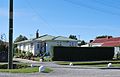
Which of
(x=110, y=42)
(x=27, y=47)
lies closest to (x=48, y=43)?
(x=27, y=47)

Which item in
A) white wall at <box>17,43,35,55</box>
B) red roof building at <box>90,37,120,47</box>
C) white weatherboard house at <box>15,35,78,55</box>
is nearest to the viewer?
white weatherboard house at <box>15,35,78,55</box>

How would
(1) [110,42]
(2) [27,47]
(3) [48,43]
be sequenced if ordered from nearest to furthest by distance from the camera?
(3) [48,43] → (1) [110,42] → (2) [27,47]

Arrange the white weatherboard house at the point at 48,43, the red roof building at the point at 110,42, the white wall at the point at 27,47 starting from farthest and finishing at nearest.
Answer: the white wall at the point at 27,47, the red roof building at the point at 110,42, the white weatherboard house at the point at 48,43

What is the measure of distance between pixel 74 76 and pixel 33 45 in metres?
51.9

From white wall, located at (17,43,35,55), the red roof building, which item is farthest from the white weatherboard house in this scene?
the red roof building

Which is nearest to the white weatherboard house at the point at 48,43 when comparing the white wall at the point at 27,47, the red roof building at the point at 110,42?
the white wall at the point at 27,47

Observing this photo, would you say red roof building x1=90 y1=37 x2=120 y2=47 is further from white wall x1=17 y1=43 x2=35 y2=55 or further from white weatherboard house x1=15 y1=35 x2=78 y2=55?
white wall x1=17 y1=43 x2=35 y2=55

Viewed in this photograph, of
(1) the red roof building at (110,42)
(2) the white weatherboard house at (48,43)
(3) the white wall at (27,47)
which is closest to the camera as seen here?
(2) the white weatherboard house at (48,43)

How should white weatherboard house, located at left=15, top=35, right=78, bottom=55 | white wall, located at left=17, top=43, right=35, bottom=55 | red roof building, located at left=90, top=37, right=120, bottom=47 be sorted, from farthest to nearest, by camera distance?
white wall, located at left=17, top=43, right=35, bottom=55, red roof building, located at left=90, top=37, right=120, bottom=47, white weatherboard house, located at left=15, top=35, right=78, bottom=55

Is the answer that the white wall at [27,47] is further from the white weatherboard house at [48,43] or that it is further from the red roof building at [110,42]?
the red roof building at [110,42]

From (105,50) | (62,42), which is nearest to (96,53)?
(105,50)

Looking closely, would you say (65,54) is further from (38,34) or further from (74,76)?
(74,76)

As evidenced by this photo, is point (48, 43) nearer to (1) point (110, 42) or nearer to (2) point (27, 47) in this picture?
(2) point (27, 47)

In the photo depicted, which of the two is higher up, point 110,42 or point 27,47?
point 110,42
